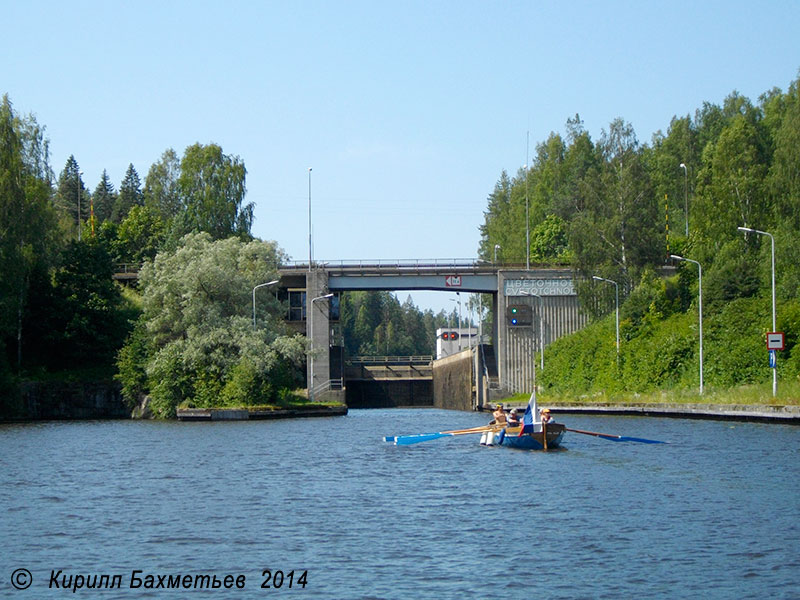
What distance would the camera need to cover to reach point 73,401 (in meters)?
72.0

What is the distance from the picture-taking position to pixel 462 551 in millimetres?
20000

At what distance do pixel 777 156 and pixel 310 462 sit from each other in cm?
4531

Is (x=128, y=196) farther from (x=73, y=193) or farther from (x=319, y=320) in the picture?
(x=319, y=320)

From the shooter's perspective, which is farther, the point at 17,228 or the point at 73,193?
the point at 73,193

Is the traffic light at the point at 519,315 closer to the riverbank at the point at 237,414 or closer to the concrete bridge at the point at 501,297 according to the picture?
the concrete bridge at the point at 501,297

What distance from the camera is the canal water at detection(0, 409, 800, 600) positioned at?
57.6 feet

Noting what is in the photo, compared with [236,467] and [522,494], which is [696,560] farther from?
[236,467]

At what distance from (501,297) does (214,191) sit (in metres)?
32.2

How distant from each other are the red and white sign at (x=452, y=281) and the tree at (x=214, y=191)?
2520 centimetres

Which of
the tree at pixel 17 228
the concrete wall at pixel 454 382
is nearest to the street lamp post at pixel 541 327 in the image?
the concrete wall at pixel 454 382

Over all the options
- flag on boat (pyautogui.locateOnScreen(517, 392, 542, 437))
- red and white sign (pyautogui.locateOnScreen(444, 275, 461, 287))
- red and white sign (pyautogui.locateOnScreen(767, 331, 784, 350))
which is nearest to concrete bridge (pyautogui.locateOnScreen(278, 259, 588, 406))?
red and white sign (pyautogui.locateOnScreen(444, 275, 461, 287))

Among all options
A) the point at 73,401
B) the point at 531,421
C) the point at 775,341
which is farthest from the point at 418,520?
the point at 73,401

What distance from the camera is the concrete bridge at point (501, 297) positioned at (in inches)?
→ 3078

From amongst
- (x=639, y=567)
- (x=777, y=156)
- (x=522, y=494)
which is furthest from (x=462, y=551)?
(x=777, y=156)
